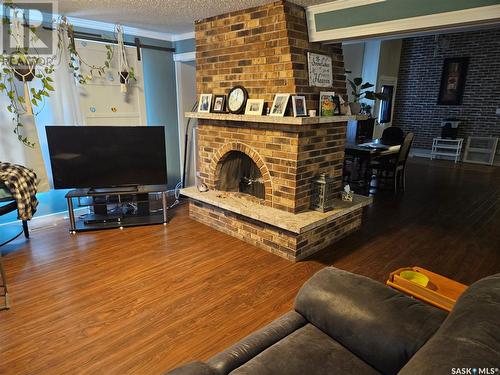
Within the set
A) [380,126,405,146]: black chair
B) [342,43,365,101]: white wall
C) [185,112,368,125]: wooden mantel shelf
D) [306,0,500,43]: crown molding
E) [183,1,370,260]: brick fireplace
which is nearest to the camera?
[306,0,500,43]: crown molding

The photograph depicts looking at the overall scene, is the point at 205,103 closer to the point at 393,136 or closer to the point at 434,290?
the point at 434,290

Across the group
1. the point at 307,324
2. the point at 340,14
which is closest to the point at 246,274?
the point at 307,324

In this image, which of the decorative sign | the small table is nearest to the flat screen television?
the decorative sign

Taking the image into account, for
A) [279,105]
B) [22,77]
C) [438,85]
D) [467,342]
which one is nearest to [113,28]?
[22,77]

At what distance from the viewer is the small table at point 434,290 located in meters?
1.77

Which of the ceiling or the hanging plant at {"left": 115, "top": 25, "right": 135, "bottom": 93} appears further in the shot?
the hanging plant at {"left": 115, "top": 25, "right": 135, "bottom": 93}

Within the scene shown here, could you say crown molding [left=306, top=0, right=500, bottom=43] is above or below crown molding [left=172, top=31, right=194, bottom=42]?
below

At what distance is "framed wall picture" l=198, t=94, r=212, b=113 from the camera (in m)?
3.47

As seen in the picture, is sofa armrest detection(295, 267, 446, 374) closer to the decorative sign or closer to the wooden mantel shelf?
the wooden mantel shelf

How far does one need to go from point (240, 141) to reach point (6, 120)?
241 centimetres

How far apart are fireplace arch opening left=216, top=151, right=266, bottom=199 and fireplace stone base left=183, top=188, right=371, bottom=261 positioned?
0.22 m

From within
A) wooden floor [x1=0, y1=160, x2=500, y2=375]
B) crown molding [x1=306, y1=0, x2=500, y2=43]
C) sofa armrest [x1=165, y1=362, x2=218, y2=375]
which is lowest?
wooden floor [x1=0, y1=160, x2=500, y2=375]

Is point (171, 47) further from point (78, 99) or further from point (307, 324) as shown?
point (307, 324)

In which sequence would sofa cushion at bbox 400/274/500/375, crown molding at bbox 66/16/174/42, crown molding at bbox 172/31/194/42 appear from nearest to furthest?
sofa cushion at bbox 400/274/500/375 < crown molding at bbox 66/16/174/42 < crown molding at bbox 172/31/194/42
